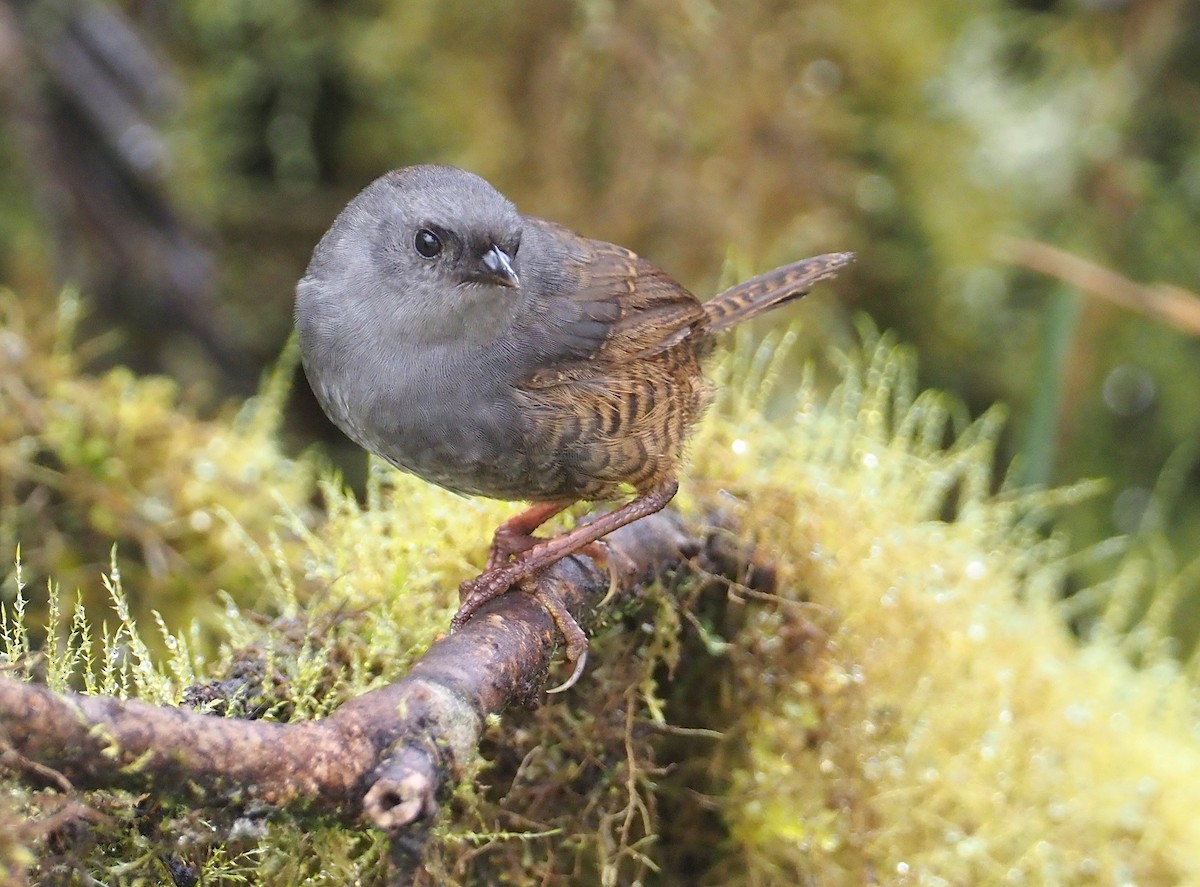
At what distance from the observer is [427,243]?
271 cm

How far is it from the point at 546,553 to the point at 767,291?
120cm

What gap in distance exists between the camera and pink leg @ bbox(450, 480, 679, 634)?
2.45 meters

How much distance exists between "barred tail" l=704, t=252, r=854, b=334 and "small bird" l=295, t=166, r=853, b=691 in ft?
1.25

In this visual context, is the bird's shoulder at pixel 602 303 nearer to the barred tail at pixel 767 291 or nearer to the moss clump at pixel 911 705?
the barred tail at pixel 767 291

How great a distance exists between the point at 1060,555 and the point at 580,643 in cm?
366

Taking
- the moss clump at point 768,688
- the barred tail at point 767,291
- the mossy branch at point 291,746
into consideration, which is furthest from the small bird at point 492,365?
the mossy branch at point 291,746

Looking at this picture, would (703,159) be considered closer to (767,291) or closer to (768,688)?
(767,291)

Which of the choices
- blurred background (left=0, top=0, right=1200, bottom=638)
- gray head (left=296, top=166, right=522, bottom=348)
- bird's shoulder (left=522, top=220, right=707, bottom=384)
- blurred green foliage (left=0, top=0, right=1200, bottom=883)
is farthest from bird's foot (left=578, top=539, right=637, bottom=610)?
blurred background (left=0, top=0, right=1200, bottom=638)

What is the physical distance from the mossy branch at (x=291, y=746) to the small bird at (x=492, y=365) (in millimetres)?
562

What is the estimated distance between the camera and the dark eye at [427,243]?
270cm

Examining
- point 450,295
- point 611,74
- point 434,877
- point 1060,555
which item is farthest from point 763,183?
point 434,877

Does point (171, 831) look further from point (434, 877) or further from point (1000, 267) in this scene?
point (1000, 267)

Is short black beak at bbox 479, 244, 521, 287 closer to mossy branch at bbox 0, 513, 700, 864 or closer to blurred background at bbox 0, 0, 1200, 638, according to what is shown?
mossy branch at bbox 0, 513, 700, 864

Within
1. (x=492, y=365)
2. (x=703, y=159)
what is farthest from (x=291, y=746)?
(x=703, y=159)
